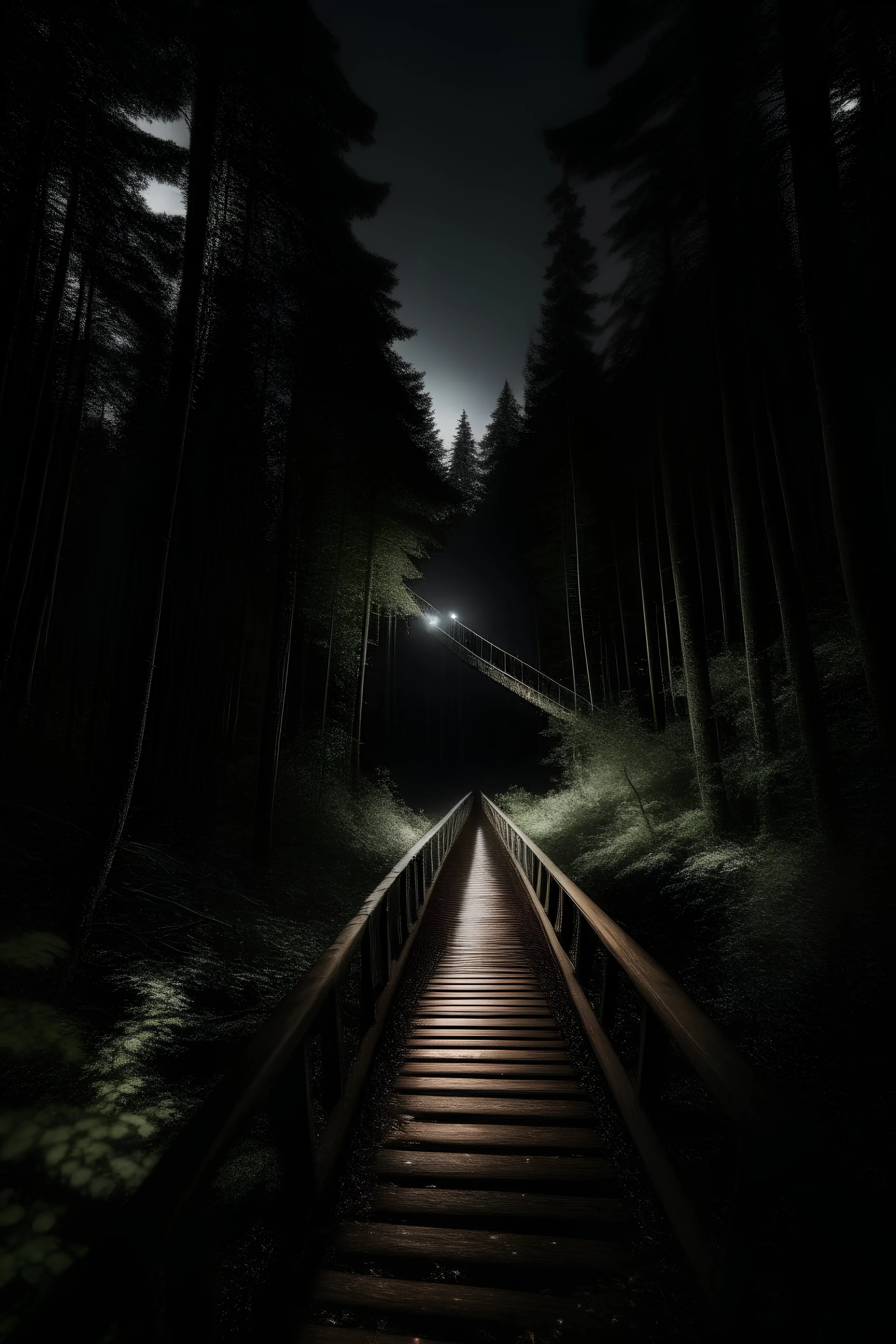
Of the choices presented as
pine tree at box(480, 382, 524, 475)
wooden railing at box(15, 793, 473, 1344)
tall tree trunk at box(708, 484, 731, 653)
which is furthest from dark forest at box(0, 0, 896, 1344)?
pine tree at box(480, 382, 524, 475)

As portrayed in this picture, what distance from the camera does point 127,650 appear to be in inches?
287

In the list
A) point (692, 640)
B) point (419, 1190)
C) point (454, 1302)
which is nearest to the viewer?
point (454, 1302)

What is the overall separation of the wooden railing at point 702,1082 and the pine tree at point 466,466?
113ft

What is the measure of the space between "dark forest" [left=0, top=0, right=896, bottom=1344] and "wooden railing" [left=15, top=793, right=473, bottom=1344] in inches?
0.5

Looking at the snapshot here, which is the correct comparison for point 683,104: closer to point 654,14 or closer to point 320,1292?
point 654,14

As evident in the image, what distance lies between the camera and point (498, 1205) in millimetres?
1945

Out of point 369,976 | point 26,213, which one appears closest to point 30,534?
point 26,213

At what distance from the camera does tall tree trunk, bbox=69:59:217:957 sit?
192 inches

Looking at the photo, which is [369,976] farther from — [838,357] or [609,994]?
[838,357]

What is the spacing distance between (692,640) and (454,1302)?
7.83 meters

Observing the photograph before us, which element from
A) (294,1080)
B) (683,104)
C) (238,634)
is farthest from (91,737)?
(683,104)

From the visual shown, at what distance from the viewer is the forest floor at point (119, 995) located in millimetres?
2504

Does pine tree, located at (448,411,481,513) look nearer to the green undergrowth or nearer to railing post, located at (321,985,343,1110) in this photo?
the green undergrowth

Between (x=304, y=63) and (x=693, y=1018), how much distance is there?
31.4 feet
